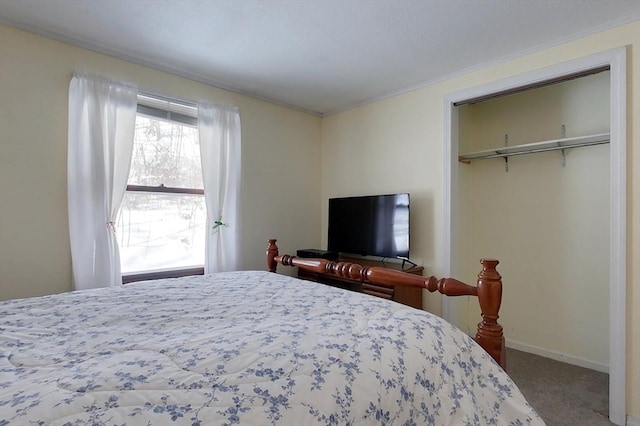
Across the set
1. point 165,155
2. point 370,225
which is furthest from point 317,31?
point 370,225

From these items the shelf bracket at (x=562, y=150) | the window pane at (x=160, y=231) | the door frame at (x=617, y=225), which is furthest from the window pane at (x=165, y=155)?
the shelf bracket at (x=562, y=150)

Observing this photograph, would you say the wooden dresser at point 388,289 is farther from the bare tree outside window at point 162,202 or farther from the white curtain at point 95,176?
the white curtain at point 95,176

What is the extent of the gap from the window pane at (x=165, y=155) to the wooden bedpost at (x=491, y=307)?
2.57 m

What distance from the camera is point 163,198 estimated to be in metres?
2.91

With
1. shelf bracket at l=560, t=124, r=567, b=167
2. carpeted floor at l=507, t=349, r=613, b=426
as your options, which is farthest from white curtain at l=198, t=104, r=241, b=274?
shelf bracket at l=560, t=124, r=567, b=167

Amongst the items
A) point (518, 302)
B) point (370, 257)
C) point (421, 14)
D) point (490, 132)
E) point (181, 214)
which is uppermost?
point (421, 14)

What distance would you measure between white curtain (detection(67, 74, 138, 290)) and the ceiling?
1.29 ft

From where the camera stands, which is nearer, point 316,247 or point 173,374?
point 173,374

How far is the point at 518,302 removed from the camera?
3236 millimetres

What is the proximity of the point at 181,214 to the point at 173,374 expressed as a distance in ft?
8.02

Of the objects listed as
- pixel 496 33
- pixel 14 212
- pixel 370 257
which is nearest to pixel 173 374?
pixel 14 212

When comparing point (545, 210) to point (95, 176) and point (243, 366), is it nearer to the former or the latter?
point (243, 366)

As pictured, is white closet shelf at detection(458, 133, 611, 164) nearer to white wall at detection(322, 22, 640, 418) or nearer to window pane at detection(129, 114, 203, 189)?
white wall at detection(322, 22, 640, 418)

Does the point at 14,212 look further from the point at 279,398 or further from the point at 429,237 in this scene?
the point at 429,237
